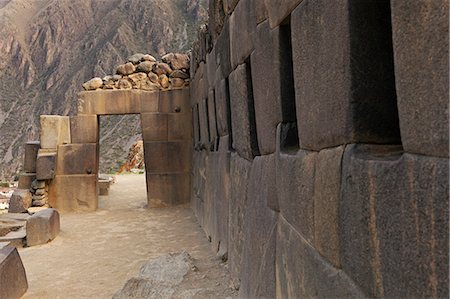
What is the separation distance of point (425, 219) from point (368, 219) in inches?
11.4

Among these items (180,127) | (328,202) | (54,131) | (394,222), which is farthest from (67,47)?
(394,222)

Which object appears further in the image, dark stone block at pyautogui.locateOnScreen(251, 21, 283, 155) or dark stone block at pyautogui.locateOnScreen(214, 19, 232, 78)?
dark stone block at pyautogui.locateOnScreen(214, 19, 232, 78)

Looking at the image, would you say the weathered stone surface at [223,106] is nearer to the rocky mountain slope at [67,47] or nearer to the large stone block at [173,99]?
the large stone block at [173,99]

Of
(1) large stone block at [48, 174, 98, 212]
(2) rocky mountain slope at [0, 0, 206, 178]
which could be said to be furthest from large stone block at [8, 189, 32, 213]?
(2) rocky mountain slope at [0, 0, 206, 178]

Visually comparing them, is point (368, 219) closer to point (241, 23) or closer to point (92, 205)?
point (241, 23)

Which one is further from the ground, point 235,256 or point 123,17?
point 123,17

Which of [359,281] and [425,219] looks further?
[359,281]

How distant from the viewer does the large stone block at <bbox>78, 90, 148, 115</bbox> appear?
1023 centimetres

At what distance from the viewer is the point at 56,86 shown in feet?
176

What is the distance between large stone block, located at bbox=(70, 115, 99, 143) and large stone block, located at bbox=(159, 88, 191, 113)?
1.61m

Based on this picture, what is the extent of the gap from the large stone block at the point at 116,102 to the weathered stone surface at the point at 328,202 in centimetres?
887

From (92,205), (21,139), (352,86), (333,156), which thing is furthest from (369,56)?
(21,139)

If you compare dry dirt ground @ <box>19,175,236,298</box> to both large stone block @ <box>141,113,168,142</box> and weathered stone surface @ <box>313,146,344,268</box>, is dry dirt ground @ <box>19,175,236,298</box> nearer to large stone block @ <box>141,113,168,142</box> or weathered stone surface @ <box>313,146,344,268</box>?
large stone block @ <box>141,113,168,142</box>

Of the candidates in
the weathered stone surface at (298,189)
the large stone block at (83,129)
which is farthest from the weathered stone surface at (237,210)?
the large stone block at (83,129)
